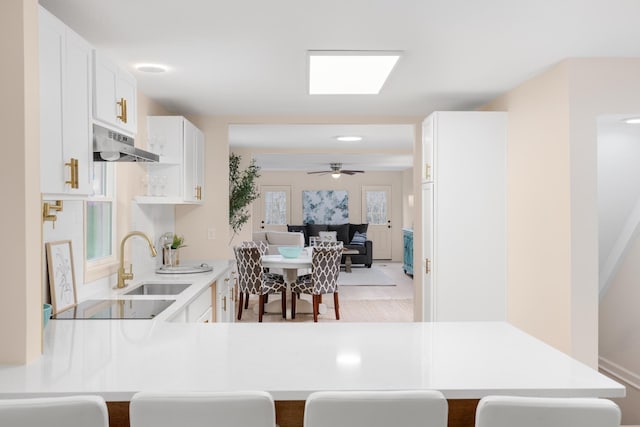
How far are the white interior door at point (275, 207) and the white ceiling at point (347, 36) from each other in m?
8.67

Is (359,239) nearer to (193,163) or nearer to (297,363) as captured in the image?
(193,163)

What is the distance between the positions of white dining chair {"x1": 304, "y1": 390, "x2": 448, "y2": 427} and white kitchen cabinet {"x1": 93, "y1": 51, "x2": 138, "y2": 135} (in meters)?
1.81

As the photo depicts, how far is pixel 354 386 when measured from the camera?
4.79 ft

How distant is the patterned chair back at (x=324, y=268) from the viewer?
579 cm

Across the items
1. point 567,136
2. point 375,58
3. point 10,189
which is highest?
point 375,58

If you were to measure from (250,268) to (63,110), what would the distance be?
403 centimetres

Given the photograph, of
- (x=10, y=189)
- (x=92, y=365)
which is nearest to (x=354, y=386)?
(x=92, y=365)

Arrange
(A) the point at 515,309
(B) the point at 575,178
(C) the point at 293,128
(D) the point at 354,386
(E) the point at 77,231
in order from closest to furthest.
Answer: (D) the point at 354,386
(E) the point at 77,231
(B) the point at 575,178
(A) the point at 515,309
(C) the point at 293,128

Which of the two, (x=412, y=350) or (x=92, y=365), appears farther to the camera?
(x=412, y=350)

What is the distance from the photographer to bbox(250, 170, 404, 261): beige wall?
12.7 m

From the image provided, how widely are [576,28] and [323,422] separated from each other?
7.92 ft

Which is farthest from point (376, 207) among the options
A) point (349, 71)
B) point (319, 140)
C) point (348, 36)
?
point (348, 36)

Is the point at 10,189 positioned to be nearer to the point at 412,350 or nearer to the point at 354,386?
the point at 354,386

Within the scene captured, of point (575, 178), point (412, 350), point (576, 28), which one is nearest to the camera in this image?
point (412, 350)
